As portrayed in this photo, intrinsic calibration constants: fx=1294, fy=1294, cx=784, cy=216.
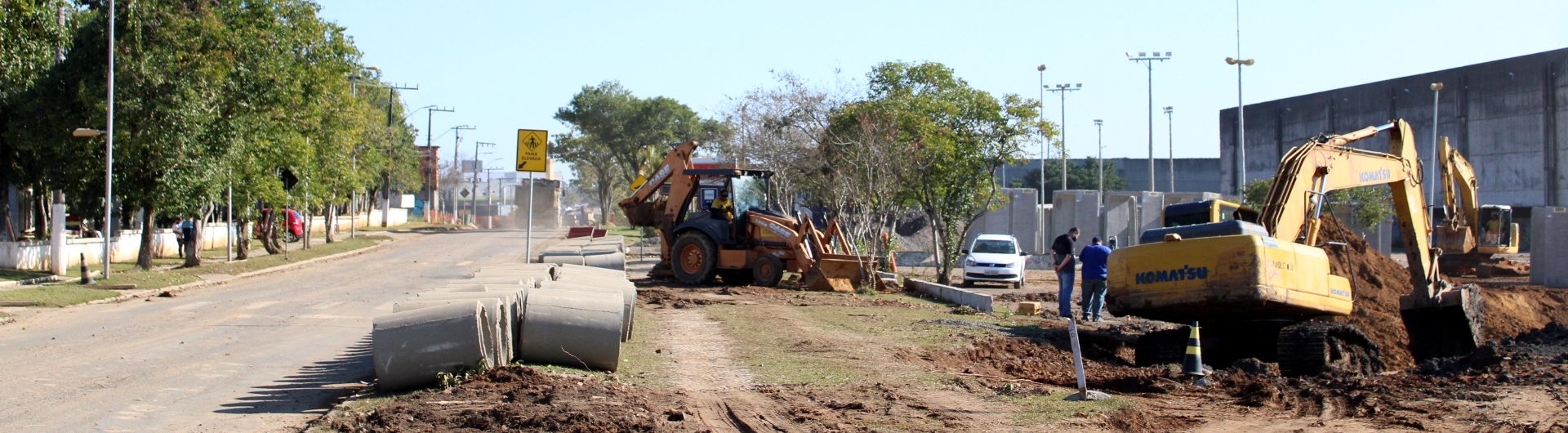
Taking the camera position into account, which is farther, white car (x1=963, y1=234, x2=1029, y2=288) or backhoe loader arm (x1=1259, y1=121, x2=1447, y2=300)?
white car (x1=963, y1=234, x2=1029, y2=288)

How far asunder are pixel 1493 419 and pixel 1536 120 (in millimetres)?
53180

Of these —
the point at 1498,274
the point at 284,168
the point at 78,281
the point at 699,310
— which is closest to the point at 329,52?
the point at 284,168

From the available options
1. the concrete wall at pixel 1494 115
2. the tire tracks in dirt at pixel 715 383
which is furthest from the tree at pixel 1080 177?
the tire tracks in dirt at pixel 715 383

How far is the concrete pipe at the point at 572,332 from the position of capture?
10727 millimetres

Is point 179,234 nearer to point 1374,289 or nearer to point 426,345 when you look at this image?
point 1374,289

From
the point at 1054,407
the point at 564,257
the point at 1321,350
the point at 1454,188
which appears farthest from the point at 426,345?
the point at 1454,188

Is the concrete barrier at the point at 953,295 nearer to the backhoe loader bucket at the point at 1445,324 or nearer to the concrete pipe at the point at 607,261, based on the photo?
the concrete pipe at the point at 607,261

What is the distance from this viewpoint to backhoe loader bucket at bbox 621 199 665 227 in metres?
27.8

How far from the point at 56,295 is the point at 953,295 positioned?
15017 millimetres

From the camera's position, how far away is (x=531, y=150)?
2053 cm

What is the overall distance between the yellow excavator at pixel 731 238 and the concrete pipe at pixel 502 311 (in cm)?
1359

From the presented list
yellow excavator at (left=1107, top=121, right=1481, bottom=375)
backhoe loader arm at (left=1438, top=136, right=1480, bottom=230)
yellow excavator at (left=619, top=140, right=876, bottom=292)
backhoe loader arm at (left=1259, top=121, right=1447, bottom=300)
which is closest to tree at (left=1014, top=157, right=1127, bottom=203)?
yellow excavator at (left=619, top=140, right=876, bottom=292)

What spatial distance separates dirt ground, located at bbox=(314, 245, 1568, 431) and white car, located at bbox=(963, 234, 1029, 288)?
44.8ft

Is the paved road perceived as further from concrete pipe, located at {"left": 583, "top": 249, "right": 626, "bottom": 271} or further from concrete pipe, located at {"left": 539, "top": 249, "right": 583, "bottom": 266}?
concrete pipe, located at {"left": 583, "top": 249, "right": 626, "bottom": 271}
